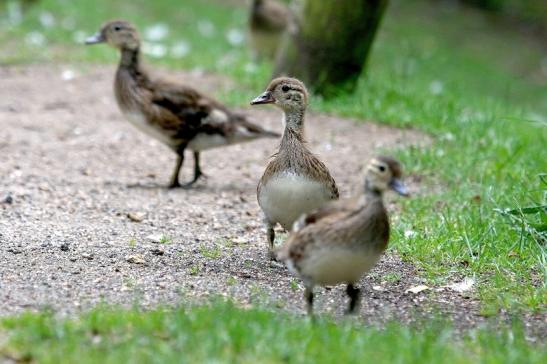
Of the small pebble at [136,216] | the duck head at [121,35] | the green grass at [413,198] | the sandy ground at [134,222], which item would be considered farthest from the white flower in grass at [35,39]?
the small pebble at [136,216]

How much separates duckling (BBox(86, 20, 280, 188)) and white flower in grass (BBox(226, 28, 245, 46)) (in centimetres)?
935

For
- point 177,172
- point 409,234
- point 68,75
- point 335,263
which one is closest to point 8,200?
point 177,172

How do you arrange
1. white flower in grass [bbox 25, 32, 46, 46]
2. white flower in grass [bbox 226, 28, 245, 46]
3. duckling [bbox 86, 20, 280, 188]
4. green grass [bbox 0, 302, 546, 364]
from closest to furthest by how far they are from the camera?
green grass [bbox 0, 302, 546, 364] < duckling [bbox 86, 20, 280, 188] < white flower in grass [bbox 25, 32, 46, 46] < white flower in grass [bbox 226, 28, 245, 46]

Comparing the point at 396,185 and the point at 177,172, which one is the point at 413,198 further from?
the point at 396,185

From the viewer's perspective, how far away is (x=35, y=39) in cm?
1551

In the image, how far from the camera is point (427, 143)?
10070 millimetres

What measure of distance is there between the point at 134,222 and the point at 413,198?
242cm

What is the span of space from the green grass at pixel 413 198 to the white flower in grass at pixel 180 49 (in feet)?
0.40

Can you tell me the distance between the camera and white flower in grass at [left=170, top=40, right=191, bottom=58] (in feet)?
50.8

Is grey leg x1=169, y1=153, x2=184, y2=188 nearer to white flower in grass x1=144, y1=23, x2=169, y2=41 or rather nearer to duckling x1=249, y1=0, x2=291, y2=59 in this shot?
duckling x1=249, y1=0, x2=291, y2=59

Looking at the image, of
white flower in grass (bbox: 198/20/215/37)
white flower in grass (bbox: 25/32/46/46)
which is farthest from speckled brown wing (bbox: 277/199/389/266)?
white flower in grass (bbox: 198/20/215/37)

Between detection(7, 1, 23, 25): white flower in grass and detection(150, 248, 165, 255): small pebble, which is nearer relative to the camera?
detection(150, 248, 165, 255): small pebble

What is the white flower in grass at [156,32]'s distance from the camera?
17278mm

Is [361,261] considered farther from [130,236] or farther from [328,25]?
[328,25]
